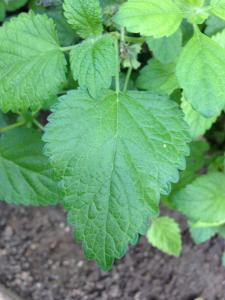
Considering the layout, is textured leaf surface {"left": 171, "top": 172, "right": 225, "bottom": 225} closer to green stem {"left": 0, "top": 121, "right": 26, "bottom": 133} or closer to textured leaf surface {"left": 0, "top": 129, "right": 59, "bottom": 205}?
textured leaf surface {"left": 0, "top": 129, "right": 59, "bottom": 205}

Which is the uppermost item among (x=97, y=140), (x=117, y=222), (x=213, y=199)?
(x=97, y=140)

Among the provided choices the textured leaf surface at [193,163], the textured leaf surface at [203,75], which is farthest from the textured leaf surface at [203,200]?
the textured leaf surface at [203,75]

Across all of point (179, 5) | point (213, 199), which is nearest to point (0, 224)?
point (213, 199)

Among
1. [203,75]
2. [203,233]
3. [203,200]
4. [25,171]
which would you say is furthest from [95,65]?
[203,233]

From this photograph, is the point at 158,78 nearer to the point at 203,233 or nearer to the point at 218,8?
the point at 218,8

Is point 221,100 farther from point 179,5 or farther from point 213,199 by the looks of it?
point 213,199

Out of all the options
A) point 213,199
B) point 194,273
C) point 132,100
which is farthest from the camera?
point 194,273
